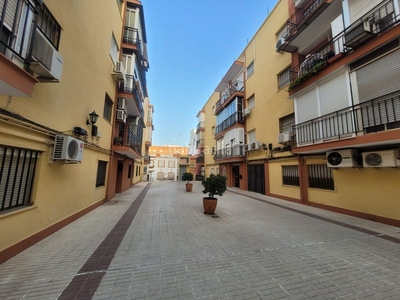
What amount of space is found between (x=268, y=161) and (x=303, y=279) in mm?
9292

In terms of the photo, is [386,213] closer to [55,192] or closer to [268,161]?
[268,161]

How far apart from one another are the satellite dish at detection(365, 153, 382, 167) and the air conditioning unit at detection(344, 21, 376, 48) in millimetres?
3728

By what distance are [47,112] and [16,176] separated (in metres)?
1.54

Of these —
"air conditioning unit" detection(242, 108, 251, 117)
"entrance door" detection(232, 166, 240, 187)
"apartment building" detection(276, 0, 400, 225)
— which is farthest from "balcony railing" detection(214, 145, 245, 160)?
"apartment building" detection(276, 0, 400, 225)

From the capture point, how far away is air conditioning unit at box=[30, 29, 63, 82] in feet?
10.2

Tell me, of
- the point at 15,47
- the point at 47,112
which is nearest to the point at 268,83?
the point at 47,112

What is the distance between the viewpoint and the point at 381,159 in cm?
535

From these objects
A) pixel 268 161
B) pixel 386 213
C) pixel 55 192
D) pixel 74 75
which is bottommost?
pixel 386 213

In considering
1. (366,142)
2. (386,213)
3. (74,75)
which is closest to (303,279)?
(366,142)

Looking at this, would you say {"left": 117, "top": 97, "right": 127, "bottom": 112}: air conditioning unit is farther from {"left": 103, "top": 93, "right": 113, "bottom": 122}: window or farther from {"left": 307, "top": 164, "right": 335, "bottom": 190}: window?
{"left": 307, "top": 164, "right": 335, "bottom": 190}: window

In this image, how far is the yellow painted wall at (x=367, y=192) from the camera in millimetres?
5363

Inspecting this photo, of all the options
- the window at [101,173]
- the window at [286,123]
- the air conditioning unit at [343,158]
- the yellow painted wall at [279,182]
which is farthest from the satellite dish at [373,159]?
the window at [101,173]

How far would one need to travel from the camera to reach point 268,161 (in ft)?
37.4

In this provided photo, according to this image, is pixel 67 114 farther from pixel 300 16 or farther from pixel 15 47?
pixel 300 16
